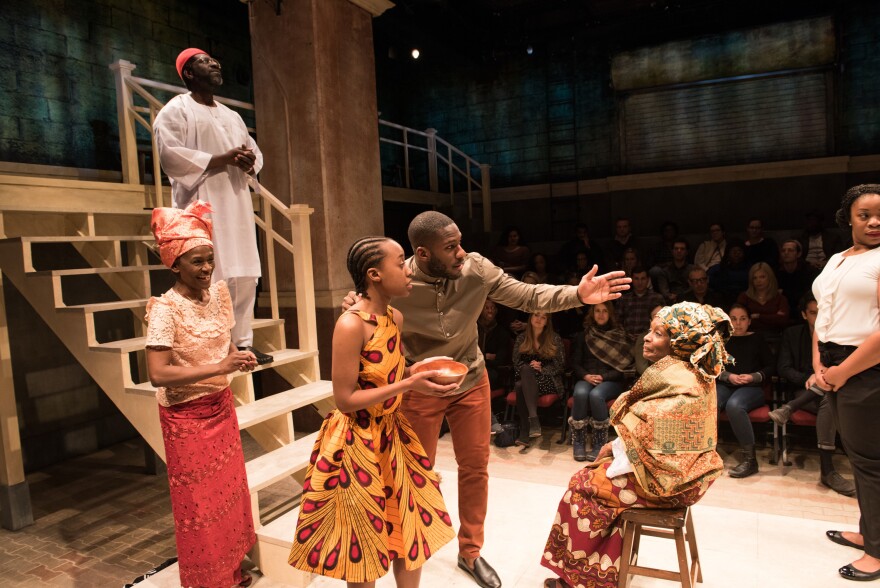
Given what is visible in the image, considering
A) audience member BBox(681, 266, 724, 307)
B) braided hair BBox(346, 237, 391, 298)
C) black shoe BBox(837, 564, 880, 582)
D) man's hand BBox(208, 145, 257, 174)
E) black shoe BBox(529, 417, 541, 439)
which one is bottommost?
black shoe BBox(837, 564, 880, 582)

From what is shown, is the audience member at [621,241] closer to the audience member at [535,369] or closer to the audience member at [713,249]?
the audience member at [713,249]

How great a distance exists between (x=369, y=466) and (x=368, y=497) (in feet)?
0.29

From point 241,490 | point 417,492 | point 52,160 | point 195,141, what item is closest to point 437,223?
point 417,492

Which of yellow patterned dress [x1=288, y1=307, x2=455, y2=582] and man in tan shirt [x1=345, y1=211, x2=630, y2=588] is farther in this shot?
man in tan shirt [x1=345, y1=211, x2=630, y2=588]

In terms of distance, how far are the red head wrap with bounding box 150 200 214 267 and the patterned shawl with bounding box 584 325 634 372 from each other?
11.2 ft

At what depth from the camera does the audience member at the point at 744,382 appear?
4.27 m

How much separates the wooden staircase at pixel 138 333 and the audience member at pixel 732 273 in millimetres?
4056

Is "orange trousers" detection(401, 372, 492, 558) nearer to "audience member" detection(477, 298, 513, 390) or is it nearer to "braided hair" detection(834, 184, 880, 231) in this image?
"braided hair" detection(834, 184, 880, 231)

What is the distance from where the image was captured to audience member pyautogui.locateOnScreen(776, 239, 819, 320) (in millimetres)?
5574

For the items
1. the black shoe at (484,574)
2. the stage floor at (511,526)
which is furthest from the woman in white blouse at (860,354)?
the black shoe at (484,574)

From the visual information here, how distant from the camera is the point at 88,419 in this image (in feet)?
17.3

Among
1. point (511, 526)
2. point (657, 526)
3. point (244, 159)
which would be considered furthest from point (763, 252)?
point (244, 159)

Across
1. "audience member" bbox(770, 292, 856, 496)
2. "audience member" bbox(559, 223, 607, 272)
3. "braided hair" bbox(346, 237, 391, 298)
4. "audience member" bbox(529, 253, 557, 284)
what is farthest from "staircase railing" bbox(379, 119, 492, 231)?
"braided hair" bbox(346, 237, 391, 298)

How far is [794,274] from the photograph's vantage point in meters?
5.64
